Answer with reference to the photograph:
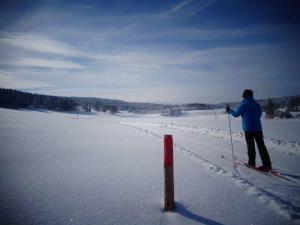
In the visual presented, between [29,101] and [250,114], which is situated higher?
[29,101]

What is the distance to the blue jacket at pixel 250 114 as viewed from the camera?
580 centimetres

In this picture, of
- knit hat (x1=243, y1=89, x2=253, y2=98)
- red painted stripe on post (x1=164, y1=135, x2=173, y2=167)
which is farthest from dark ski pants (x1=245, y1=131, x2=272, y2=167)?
red painted stripe on post (x1=164, y1=135, x2=173, y2=167)

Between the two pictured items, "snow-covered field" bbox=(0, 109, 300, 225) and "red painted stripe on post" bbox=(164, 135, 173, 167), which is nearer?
"snow-covered field" bbox=(0, 109, 300, 225)

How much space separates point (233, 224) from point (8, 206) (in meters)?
3.36

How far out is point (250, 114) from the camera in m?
5.86

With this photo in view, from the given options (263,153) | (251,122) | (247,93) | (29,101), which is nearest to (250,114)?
(251,122)

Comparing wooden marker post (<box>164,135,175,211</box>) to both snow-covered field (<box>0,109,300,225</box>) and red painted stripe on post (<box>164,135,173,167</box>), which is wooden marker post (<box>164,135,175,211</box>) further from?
snow-covered field (<box>0,109,300,225</box>)

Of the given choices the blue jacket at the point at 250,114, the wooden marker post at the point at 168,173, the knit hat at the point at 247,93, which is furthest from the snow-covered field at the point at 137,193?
the knit hat at the point at 247,93

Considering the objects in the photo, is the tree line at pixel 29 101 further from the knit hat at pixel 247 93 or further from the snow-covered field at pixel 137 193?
the knit hat at pixel 247 93

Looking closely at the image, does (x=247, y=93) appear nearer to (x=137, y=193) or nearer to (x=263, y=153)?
(x=263, y=153)

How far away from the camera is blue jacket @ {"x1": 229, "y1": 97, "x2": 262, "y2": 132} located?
19.0 feet

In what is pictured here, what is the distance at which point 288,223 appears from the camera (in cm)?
272

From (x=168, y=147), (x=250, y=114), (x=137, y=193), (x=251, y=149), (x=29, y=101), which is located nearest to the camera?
(x=168, y=147)

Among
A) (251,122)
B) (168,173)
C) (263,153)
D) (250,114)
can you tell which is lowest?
(263,153)
